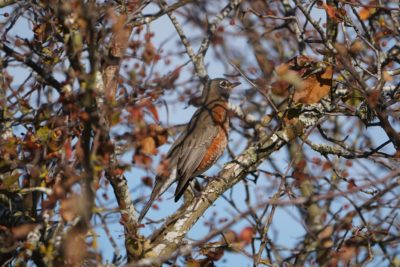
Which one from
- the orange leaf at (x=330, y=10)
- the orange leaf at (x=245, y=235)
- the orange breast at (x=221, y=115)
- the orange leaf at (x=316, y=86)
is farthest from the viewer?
the orange breast at (x=221, y=115)

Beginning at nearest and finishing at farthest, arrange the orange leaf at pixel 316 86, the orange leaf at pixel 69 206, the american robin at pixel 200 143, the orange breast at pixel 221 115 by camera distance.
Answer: the orange leaf at pixel 69 206 < the orange leaf at pixel 316 86 < the american robin at pixel 200 143 < the orange breast at pixel 221 115

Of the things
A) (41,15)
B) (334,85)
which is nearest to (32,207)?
(41,15)

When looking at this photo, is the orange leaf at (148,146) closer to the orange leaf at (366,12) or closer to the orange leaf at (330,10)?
the orange leaf at (366,12)

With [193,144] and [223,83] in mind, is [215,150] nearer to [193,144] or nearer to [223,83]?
[193,144]

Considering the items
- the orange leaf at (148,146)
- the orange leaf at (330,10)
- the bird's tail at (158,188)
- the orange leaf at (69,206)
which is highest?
the orange leaf at (330,10)

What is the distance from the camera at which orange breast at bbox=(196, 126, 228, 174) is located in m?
8.80

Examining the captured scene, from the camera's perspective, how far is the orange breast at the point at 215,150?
8.80 m

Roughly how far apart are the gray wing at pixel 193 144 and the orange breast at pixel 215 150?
0.06m

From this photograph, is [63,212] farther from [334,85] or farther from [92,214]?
[334,85]

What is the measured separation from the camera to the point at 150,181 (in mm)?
4664

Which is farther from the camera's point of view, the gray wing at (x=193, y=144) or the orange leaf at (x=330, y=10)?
the gray wing at (x=193, y=144)

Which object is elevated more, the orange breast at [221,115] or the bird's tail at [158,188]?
the orange breast at [221,115]

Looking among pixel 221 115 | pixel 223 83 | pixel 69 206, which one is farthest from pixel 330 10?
pixel 69 206

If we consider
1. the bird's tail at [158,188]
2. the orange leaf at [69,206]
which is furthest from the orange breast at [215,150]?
the orange leaf at [69,206]
